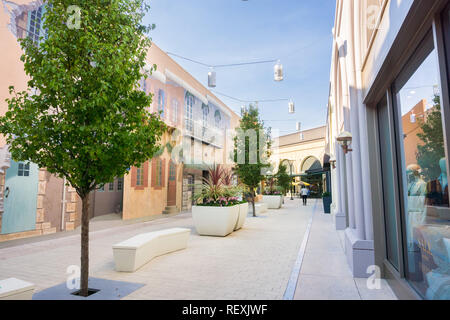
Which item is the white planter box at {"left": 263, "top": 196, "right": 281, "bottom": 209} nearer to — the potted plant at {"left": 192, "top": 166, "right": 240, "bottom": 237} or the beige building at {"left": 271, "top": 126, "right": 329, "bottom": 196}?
the potted plant at {"left": 192, "top": 166, "right": 240, "bottom": 237}

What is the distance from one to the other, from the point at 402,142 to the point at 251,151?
11433 mm

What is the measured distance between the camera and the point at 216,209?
8.59m

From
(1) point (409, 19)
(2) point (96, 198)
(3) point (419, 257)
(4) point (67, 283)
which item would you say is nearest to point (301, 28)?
(1) point (409, 19)

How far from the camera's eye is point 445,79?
2330 millimetres

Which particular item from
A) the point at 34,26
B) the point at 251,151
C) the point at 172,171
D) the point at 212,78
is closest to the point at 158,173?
the point at 172,171

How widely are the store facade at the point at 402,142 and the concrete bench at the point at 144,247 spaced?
3725 millimetres

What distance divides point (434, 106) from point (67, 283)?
17.3 feet

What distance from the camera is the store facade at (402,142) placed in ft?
8.39

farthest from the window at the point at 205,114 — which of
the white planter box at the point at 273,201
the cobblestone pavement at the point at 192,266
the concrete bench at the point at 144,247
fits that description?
the concrete bench at the point at 144,247

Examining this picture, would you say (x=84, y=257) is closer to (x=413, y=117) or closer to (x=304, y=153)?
(x=413, y=117)

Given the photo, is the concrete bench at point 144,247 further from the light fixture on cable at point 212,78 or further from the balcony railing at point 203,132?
the balcony railing at point 203,132

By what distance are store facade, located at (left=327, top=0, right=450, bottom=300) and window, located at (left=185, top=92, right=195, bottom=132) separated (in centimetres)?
1355

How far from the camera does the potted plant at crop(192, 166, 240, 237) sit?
338 inches
